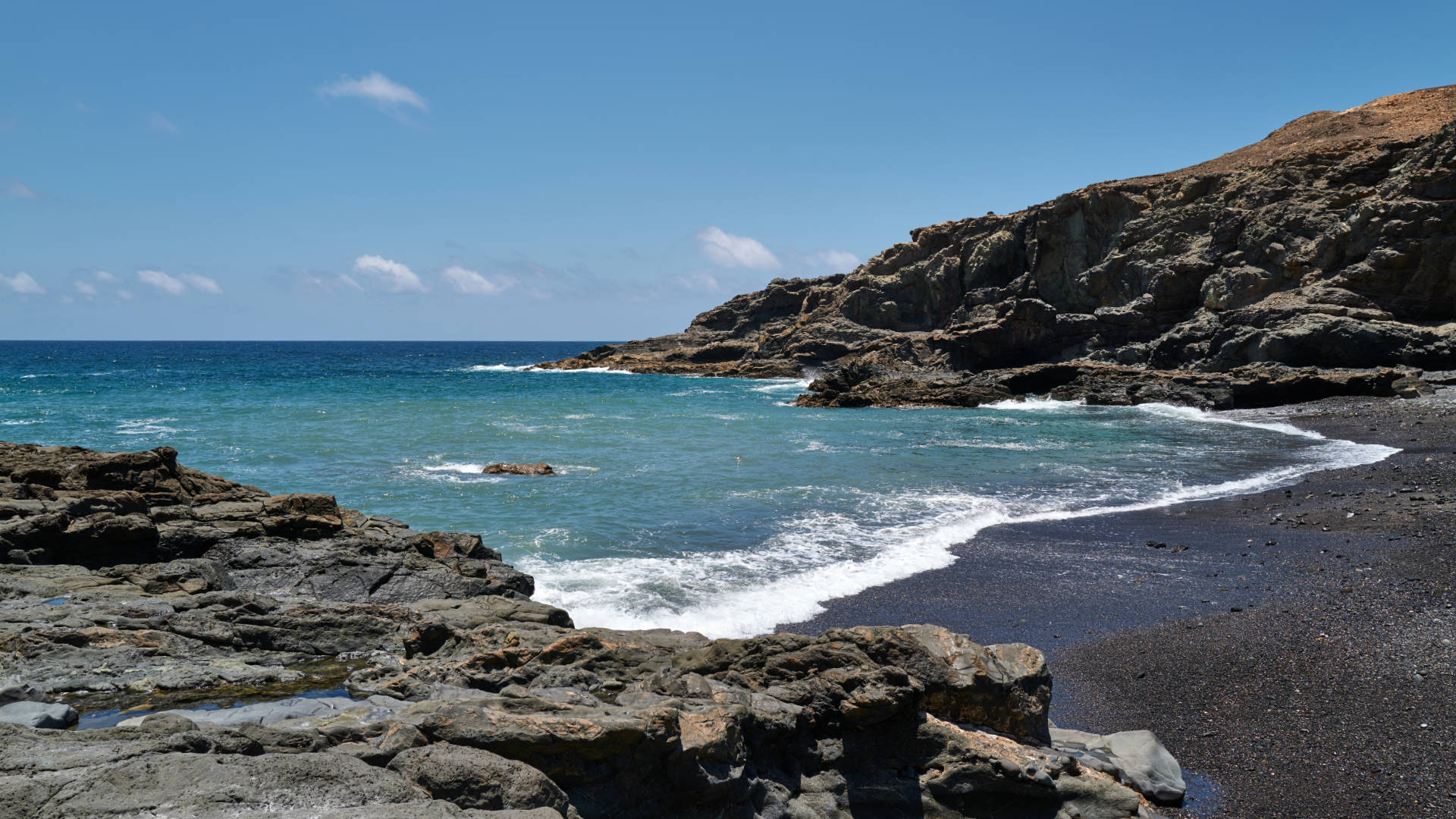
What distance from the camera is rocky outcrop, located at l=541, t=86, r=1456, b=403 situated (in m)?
37.8

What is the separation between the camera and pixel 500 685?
5438mm

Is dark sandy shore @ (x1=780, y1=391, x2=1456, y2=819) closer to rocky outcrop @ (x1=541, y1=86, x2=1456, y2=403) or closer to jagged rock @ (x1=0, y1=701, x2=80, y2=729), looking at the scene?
jagged rock @ (x1=0, y1=701, x2=80, y2=729)

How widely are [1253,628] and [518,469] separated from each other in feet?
52.6

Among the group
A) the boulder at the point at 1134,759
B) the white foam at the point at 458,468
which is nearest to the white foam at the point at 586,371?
the white foam at the point at 458,468

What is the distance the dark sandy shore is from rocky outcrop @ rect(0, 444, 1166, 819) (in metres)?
1.20

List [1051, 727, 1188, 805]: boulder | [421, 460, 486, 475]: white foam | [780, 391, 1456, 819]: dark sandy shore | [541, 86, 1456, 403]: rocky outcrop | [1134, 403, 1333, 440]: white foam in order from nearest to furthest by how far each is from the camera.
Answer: [1051, 727, 1188, 805]: boulder, [780, 391, 1456, 819]: dark sandy shore, [421, 460, 486, 475]: white foam, [1134, 403, 1333, 440]: white foam, [541, 86, 1456, 403]: rocky outcrop

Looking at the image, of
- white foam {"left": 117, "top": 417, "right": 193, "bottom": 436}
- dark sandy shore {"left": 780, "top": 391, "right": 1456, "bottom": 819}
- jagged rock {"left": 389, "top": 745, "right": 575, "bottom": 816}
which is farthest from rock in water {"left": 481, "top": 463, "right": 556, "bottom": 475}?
jagged rock {"left": 389, "top": 745, "right": 575, "bottom": 816}

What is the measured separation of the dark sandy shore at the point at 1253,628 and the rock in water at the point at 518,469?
1130 cm

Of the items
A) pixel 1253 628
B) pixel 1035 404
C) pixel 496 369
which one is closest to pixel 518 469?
pixel 1253 628

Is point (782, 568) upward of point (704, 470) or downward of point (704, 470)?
downward

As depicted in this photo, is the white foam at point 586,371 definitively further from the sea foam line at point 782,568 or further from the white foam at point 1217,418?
the sea foam line at point 782,568

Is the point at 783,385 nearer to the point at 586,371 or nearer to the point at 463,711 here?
the point at 586,371

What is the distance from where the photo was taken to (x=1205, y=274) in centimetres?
4694

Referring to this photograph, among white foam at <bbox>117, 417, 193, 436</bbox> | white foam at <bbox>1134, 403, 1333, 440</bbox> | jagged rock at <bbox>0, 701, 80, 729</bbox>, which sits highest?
jagged rock at <bbox>0, 701, 80, 729</bbox>
